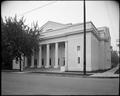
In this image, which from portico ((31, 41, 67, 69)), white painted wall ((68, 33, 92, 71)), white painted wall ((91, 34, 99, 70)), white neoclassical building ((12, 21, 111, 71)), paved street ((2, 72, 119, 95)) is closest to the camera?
paved street ((2, 72, 119, 95))

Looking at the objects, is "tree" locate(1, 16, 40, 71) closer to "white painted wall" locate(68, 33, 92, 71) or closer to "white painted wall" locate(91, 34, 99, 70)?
"white painted wall" locate(68, 33, 92, 71)

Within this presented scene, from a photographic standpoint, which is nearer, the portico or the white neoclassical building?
the white neoclassical building

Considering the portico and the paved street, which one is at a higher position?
the portico

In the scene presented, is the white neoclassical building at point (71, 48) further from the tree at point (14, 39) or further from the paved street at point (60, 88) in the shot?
the paved street at point (60, 88)

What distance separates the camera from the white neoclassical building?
3045cm

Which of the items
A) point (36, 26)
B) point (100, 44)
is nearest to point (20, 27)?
point (36, 26)

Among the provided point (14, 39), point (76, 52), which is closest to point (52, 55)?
point (76, 52)

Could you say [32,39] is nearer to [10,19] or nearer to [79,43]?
[10,19]

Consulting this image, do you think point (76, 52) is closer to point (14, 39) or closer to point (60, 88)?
point (14, 39)

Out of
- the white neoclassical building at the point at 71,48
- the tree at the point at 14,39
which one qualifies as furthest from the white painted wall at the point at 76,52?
the tree at the point at 14,39

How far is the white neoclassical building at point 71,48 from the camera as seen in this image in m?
30.5

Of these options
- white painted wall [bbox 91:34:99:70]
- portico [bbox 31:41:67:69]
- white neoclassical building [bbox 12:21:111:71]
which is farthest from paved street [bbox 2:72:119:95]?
portico [bbox 31:41:67:69]

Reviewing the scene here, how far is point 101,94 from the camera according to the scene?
7582mm

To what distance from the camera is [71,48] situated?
32156 millimetres
